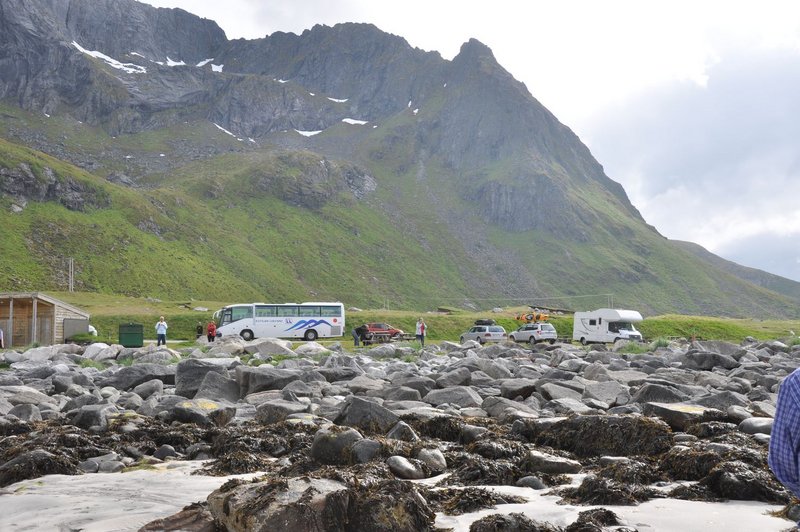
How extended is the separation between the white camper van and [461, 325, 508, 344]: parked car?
836cm

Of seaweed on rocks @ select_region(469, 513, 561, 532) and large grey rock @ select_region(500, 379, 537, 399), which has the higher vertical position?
seaweed on rocks @ select_region(469, 513, 561, 532)

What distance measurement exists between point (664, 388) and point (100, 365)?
2497 cm

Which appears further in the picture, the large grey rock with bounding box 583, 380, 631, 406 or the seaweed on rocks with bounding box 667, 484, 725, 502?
the large grey rock with bounding box 583, 380, 631, 406

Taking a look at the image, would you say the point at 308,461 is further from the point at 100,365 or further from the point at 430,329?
the point at 430,329

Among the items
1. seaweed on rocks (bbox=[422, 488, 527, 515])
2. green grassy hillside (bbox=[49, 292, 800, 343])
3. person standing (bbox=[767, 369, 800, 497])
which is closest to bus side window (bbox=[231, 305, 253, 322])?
green grassy hillside (bbox=[49, 292, 800, 343])

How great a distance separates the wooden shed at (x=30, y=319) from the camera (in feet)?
162

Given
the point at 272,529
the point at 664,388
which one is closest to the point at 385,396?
the point at 664,388

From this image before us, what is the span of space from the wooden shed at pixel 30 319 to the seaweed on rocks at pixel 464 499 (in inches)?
1979

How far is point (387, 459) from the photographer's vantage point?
881cm

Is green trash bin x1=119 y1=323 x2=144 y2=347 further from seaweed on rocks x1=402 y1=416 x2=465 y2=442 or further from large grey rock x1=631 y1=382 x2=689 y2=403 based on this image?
large grey rock x1=631 y1=382 x2=689 y2=403

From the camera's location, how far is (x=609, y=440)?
10328 millimetres

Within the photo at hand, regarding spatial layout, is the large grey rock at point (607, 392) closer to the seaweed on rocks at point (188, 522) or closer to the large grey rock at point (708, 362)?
the large grey rock at point (708, 362)

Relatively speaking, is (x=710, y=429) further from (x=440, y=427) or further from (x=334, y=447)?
(x=334, y=447)

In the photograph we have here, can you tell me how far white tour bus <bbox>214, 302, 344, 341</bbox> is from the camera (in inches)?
2394
